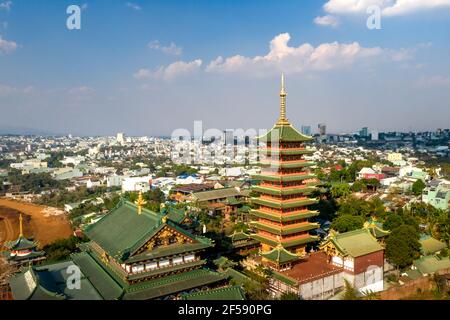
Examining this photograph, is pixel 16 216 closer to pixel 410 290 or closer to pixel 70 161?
pixel 410 290

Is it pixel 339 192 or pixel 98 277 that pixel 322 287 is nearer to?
pixel 98 277

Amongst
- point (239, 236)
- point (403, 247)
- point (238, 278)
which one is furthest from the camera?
point (239, 236)

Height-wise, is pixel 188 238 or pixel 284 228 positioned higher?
pixel 188 238

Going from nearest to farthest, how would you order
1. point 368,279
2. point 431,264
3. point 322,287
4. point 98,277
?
point 98,277 < point 322,287 < point 368,279 < point 431,264

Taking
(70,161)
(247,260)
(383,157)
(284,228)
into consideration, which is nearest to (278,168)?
(284,228)

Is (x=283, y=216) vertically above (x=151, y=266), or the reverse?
(x=151, y=266)

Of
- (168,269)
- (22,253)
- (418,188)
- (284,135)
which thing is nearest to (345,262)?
(284,135)

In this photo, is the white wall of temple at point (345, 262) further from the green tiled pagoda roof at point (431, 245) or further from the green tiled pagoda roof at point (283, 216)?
→ the green tiled pagoda roof at point (431, 245)
